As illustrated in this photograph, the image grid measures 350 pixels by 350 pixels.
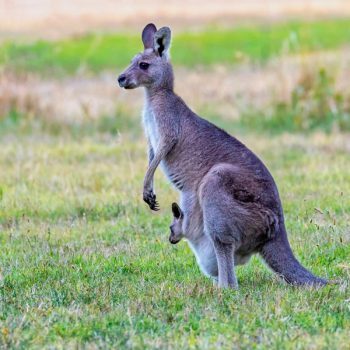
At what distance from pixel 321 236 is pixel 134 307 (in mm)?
2489

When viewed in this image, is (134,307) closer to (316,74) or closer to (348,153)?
(348,153)

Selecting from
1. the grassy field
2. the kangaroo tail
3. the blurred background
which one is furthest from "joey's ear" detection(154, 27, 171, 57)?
the blurred background

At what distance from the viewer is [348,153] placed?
12.6 metres

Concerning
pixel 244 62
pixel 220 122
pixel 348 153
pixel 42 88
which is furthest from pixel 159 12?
pixel 348 153

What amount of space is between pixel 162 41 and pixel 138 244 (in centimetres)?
170

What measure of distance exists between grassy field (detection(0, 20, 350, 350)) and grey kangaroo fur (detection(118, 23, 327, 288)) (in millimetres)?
245

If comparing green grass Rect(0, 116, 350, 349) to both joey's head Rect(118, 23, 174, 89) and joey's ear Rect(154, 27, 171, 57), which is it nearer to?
joey's head Rect(118, 23, 174, 89)

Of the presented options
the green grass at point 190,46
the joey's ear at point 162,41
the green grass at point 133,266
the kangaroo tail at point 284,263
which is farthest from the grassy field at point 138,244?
the green grass at point 190,46

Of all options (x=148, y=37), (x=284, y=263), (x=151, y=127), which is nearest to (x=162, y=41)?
(x=148, y=37)

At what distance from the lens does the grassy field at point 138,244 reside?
5469 millimetres

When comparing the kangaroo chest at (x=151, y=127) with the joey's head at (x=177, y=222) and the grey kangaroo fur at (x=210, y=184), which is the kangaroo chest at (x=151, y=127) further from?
the joey's head at (x=177, y=222)

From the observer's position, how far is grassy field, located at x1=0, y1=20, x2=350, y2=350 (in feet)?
17.9

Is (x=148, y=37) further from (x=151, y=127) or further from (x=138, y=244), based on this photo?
(x=138, y=244)

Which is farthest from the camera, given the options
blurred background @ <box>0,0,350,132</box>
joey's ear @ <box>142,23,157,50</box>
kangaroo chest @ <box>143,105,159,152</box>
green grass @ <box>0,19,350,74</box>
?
green grass @ <box>0,19,350,74</box>
